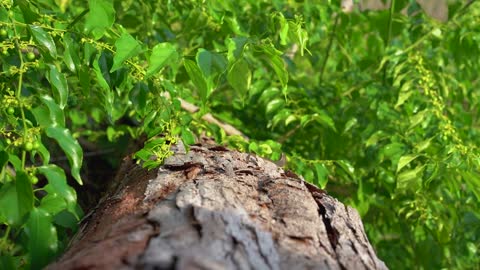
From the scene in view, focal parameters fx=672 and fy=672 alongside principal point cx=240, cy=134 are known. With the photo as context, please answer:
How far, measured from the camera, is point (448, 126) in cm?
219

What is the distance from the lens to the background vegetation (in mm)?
1561

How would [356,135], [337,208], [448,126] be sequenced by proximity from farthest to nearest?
→ [356,135], [448,126], [337,208]

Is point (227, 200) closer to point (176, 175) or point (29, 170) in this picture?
point (176, 175)

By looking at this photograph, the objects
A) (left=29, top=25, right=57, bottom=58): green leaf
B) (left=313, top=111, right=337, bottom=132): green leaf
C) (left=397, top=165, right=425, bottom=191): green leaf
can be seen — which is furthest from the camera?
(left=313, top=111, right=337, bottom=132): green leaf

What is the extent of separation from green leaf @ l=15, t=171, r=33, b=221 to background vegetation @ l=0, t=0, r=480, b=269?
0.11 m

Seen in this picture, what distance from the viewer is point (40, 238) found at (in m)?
1.23

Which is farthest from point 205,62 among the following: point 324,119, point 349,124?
point 349,124

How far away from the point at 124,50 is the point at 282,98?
1080 millimetres

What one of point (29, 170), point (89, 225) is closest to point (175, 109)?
point (89, 225)

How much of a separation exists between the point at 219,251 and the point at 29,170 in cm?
45

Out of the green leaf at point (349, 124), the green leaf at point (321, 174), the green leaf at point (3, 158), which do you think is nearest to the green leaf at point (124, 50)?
the green leaf at point (3, 158)

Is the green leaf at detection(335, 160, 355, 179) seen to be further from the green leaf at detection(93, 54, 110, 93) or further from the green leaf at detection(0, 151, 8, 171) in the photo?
the green leaf at detection(0, 151, 8, 171)

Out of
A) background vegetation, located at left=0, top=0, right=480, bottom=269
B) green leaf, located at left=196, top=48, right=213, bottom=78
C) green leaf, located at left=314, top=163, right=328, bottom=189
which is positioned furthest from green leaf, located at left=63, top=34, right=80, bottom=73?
green leaf, located at left=314, top=163, right=328, bottom=189

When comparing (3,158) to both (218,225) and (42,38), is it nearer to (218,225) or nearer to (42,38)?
(42,38)
